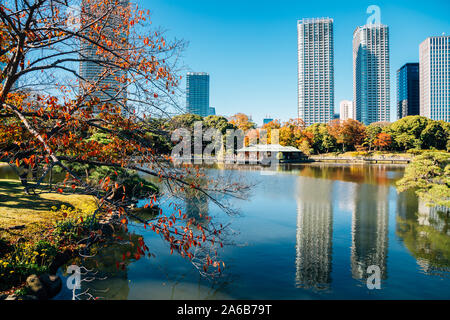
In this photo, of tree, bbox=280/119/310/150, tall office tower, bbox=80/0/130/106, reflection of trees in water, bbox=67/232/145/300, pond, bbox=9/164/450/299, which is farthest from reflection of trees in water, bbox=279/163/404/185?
tall office tower, bbox=80/0/130/106

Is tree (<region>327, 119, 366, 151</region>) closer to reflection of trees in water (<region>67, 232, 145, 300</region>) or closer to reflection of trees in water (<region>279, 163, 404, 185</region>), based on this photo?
reflection of trees in water (<region>279, 163, 404, 185</region>)

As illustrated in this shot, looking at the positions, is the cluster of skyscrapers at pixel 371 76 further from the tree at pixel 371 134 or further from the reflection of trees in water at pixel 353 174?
the reflection of trees in water at pixel 353 174

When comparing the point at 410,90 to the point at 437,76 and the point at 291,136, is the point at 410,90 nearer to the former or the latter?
the point at 437,76

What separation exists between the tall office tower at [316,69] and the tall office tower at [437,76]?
72.4 feet

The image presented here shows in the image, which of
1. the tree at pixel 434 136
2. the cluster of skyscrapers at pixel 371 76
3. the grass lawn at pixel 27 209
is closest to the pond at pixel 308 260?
the grass lawn at pixel 27 209

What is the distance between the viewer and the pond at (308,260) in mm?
4293

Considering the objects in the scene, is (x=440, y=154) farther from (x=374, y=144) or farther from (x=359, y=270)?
(x=374, y=144)

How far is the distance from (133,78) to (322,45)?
86.3 m

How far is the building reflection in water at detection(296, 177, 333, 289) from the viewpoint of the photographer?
4727mm

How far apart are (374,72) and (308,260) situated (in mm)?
95724

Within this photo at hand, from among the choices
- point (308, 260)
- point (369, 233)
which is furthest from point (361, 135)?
point (308, 260)
